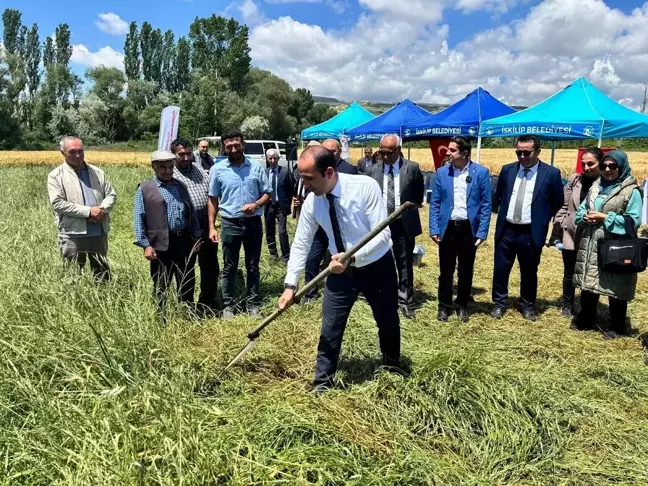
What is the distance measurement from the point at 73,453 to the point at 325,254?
3531mm

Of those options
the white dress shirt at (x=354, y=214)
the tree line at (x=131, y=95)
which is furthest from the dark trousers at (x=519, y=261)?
the tree line at (x=131, y=95)

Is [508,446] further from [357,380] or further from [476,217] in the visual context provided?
[476,217]

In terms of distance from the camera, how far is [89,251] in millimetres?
4254

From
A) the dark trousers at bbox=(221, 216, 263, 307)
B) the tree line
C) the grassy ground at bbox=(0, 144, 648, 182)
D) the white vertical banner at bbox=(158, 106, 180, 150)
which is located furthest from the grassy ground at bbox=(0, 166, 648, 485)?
the tree line

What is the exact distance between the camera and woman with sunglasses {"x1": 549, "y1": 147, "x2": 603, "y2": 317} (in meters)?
4.36

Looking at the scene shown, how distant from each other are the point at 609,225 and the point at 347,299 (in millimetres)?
2491

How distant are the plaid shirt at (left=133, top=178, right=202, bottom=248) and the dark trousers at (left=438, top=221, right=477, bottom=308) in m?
2.55

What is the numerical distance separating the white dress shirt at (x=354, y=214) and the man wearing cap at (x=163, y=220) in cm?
161

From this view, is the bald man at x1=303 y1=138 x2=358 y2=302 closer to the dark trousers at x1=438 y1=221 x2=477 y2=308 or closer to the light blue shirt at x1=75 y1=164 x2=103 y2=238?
the dark trousers at x1=438 y1=221 x2=477 y2=308

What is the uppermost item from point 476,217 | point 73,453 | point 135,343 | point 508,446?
point 476,217

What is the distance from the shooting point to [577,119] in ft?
26.1

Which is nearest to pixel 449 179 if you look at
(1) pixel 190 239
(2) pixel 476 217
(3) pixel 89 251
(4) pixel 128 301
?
(2) pixel 476 217

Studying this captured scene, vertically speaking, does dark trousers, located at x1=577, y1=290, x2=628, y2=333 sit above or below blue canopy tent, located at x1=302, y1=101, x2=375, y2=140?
below

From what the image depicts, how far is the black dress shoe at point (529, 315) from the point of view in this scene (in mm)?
4703
